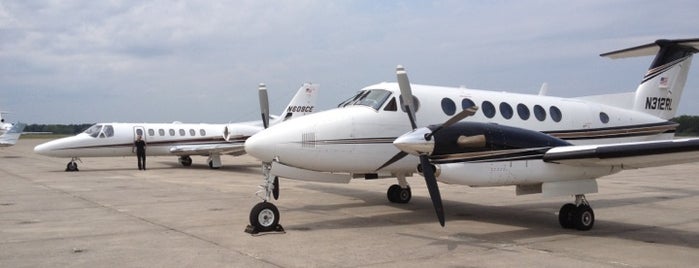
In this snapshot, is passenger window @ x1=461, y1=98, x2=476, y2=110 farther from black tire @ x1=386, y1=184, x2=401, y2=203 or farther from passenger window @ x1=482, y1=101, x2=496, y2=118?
black tire @ x1=386, y1=184, x2=401, y2=203

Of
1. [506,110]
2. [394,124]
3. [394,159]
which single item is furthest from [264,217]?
[506,110]

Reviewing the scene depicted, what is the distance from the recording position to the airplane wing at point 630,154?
815 cm

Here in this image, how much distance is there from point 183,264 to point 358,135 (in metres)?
4.15

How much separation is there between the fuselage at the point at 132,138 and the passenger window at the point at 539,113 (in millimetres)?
18054

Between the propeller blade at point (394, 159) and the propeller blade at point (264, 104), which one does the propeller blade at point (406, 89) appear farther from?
the propeller blade at point (264, 104)

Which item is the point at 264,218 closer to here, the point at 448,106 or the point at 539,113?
the point at 448,106

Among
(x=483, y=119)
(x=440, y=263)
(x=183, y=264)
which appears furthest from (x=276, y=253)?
(x=483, y=119)

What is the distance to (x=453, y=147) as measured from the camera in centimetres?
873

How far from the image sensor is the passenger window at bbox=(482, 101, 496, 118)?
1121 cm

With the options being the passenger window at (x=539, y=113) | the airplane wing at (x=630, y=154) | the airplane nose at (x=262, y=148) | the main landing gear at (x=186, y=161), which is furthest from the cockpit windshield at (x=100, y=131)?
the airplane wing at (x=630, y=154)

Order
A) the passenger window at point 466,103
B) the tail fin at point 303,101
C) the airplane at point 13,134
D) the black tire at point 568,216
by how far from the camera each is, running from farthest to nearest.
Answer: the airplane at point 13,134, the tail fin at point 303,101, the passenger window at point 466,103, the black tire at point 568,216

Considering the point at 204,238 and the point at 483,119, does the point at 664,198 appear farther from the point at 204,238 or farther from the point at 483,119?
the point at 204,238

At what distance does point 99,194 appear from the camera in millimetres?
14609

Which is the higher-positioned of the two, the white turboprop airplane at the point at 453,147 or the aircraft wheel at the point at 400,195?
the white turboprop airplane at the point at 453,147
